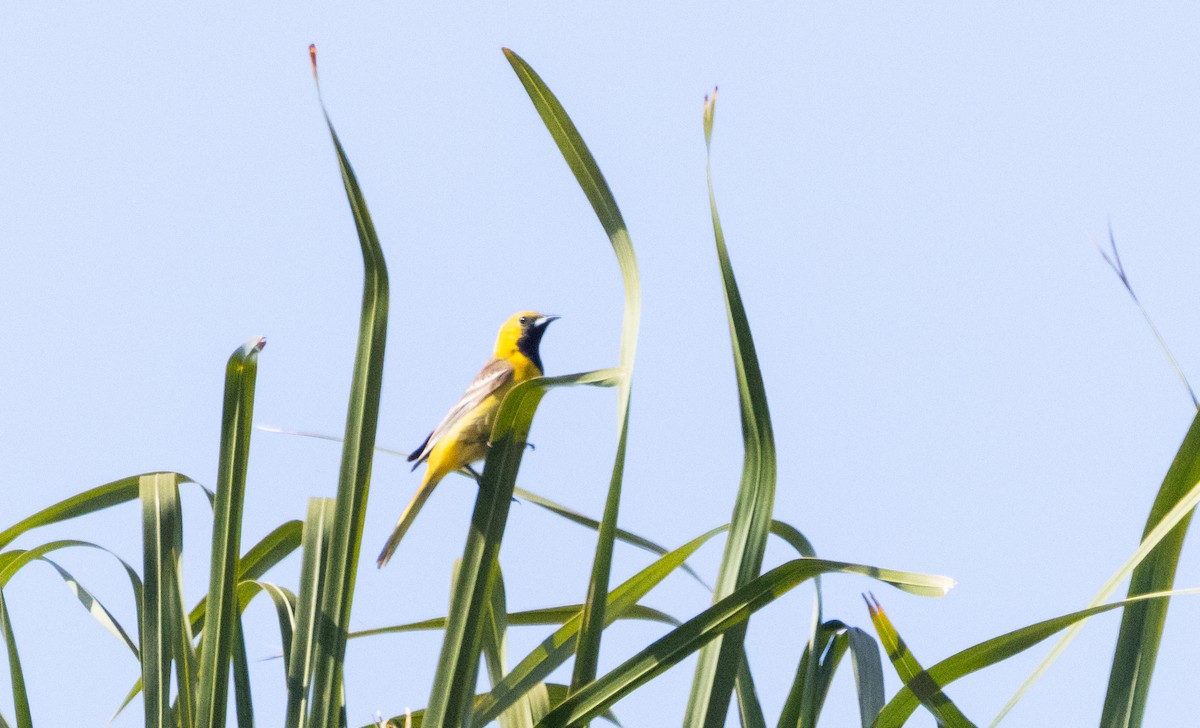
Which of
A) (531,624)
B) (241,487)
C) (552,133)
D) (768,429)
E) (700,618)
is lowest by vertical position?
(531,624)

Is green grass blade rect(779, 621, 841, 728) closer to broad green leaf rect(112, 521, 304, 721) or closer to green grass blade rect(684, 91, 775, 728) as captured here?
green grass blade rect(684, 91, 775, 728)

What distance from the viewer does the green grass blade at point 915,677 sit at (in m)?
1.48

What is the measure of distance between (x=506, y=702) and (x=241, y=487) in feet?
1.62

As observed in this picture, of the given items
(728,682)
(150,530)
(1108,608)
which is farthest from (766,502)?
(150,530)

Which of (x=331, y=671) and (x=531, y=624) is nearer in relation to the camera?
(x=331, y=671)

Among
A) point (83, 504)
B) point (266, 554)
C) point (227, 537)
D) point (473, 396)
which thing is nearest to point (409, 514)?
point (473, 396)

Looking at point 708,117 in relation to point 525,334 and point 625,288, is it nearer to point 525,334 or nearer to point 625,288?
point 625,288

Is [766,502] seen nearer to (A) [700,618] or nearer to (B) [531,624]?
(A) [700,618]

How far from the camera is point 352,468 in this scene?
1.67 meters

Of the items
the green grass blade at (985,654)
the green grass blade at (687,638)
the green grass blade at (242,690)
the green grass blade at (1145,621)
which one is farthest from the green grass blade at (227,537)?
the green grass blade at (1145,621)

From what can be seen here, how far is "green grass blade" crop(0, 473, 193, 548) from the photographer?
1.96 meters

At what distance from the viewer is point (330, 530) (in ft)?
5.68

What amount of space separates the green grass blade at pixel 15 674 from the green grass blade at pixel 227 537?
12.6 inches

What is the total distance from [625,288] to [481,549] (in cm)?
43
